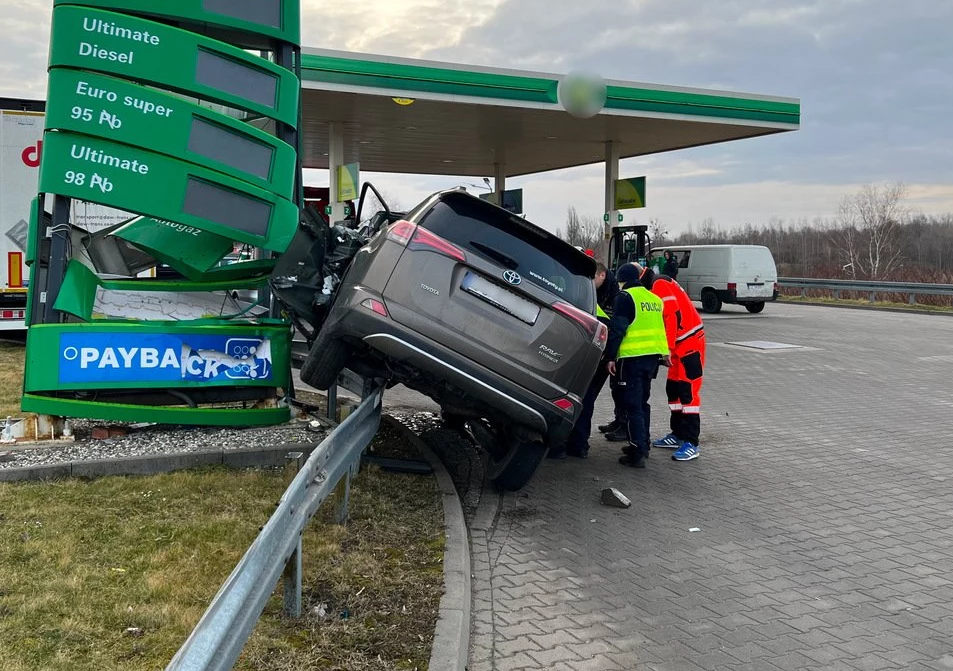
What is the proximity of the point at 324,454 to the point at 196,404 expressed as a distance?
3467 millimetres

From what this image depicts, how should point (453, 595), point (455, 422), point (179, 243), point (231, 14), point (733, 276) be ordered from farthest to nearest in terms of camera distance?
point (733, 276) < point (455, 422) < point (179, 243) < point (231, 14) < point (453, 595)

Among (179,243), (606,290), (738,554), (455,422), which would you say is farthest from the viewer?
(606,290)

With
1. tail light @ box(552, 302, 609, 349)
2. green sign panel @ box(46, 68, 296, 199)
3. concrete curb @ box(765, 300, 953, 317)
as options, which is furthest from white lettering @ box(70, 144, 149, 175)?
concrete curb @ box(765, 300, 953, 317)

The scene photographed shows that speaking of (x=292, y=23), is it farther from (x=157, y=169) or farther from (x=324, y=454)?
(x=324, y=454)

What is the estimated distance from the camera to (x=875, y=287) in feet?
95.6

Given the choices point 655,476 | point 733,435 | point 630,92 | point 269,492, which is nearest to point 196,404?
point 269,492

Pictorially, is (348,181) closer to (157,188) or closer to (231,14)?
(231,14)

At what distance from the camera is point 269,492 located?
586 cm

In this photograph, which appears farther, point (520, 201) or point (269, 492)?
point (520, 201)

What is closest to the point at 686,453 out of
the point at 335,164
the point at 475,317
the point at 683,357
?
the point at 683,357

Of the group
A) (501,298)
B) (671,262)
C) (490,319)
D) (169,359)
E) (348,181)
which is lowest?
(169,359)

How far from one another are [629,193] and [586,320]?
1823cm

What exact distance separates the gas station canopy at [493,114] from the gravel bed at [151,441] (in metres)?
10.2

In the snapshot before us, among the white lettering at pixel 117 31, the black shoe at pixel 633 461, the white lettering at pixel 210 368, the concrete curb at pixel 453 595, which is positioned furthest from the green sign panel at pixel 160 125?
the black shoe at pixel 633 461
